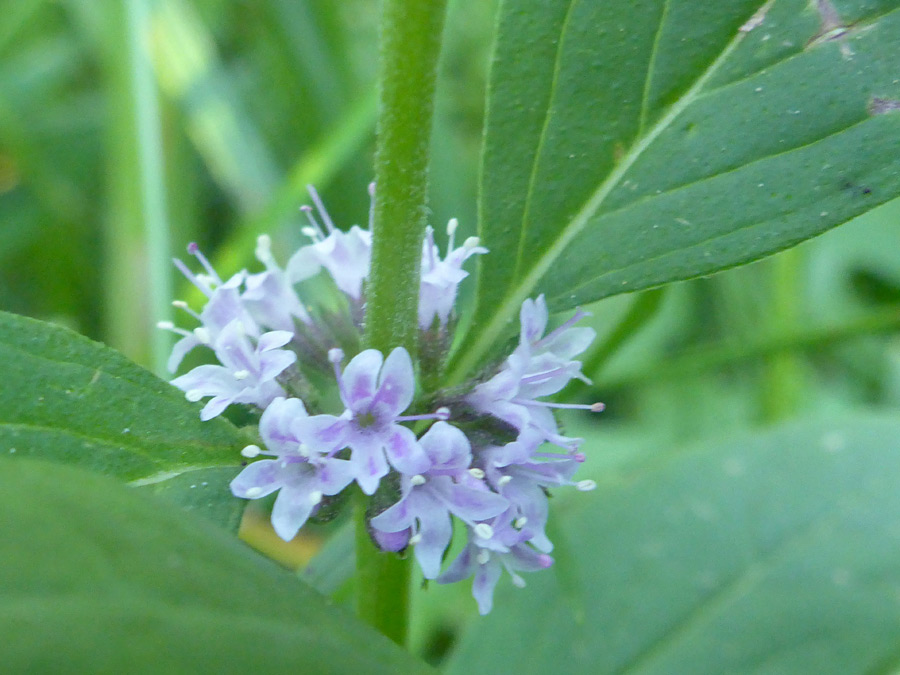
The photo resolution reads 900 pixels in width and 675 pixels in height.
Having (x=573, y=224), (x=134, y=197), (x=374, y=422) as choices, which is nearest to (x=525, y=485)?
(x=374, y=422)

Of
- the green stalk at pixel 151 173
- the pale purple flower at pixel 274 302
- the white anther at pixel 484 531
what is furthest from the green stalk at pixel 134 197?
the white anther at pixel 484 531

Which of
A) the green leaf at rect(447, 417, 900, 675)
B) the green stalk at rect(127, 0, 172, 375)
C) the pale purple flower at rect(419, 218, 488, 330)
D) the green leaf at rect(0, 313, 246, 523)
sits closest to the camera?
the green leaf at rect(0, 313, 246, 523)

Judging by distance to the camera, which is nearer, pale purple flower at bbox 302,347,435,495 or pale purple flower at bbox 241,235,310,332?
pale purple flower at bbox 302,347,435,495

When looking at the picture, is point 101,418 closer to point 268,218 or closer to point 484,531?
point 484,531

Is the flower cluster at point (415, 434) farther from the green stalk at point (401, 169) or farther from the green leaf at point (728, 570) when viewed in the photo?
the green leaf at point (728, 570)

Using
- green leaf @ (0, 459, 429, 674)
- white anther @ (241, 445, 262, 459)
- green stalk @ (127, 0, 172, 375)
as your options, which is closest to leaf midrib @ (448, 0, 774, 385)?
white anther @ (241, 445, 262, 459)

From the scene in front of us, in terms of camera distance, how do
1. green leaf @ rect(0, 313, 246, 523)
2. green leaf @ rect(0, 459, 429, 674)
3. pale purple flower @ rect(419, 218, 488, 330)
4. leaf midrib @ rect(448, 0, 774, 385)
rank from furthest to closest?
pale purple flower @ rect(419, 218, 488, 330)
leaf midrib @ rect(448, 0, 774, 385)
green leaf @ rect(0, 313, 246, 523)
green leaf @ rect(0, 459, 429, 674)

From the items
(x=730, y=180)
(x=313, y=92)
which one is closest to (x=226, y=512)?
(x=730, y=180)

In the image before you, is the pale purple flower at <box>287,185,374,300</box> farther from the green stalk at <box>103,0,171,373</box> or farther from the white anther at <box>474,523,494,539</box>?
the green stalk at <box>103,0,171,373</box>
